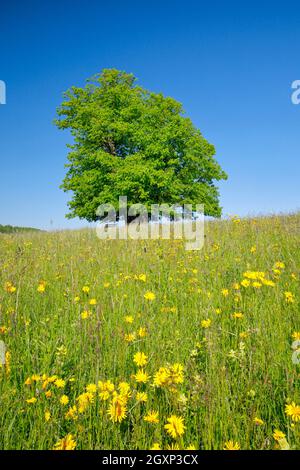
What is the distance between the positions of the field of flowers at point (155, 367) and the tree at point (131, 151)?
14239 millimetres

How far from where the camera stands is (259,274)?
11.0ft

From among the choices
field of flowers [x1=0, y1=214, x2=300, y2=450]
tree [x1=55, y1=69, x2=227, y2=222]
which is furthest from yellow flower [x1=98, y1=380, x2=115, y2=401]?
tree [x1=55, y1=69, x2=227, y2=222]

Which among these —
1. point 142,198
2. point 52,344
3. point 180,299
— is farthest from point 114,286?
point 142,198

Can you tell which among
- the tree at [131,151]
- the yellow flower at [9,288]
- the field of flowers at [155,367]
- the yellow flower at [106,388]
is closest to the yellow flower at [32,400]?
the field of flowers at [155,367]

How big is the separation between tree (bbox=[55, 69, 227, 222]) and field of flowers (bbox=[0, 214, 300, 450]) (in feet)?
46.7

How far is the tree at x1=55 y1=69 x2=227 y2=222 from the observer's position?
18703 mm

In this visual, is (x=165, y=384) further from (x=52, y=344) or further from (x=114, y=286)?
(x=114, y=286)

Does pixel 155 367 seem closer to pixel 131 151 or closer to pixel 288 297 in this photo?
pixel 288 297

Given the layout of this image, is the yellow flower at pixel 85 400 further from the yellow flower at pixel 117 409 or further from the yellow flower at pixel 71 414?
the yellow flower at pixel 117 409

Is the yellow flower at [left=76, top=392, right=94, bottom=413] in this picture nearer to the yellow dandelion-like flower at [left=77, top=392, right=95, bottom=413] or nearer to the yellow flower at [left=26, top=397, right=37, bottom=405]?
the yellow dandelion-like flower at [left=77, top=392, right=95, bottom=413]

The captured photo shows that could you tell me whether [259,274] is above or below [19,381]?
above

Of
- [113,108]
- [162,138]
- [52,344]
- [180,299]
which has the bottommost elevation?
[52,344]
